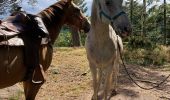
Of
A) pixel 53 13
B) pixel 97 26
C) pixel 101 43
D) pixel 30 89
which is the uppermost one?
pixel 53 13

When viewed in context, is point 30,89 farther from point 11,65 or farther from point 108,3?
point 108,3

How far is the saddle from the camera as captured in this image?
4371mm

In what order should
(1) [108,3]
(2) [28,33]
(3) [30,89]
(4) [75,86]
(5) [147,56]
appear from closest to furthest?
(2) [28,33]
(3) [30,89]
(1) [108,3]
(4) [75,86]
(5) [147,56]

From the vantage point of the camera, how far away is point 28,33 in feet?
14.8

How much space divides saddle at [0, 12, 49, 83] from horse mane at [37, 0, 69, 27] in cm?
24

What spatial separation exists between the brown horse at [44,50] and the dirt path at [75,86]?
2.32 metres

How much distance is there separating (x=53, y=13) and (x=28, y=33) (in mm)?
585

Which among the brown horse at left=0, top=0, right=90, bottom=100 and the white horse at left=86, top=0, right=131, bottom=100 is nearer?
the brown horse at left=0, top=0, right=90, bottom=100

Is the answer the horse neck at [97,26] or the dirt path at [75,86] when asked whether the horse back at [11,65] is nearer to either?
the horse neck at [97,26]

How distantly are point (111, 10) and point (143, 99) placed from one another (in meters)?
3.15

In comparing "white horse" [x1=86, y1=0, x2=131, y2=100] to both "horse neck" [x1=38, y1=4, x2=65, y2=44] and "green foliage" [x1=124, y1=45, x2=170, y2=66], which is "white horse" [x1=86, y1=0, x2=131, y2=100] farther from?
Answer: "green foliage" [x1=124, y1=45, x2=170, y2=66]

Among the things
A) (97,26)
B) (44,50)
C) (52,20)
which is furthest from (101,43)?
(44,50)

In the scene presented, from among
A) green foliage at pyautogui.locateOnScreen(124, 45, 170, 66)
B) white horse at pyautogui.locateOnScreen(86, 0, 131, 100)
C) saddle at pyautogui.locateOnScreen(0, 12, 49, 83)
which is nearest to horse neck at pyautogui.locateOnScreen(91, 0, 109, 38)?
white horse at pyautogui.locateOnScreen(86, 0, 131, 100)

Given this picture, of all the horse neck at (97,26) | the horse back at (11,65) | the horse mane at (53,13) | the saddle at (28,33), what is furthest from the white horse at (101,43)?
the horse back at (11,65)
